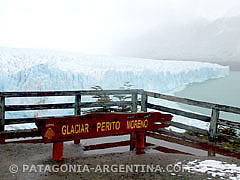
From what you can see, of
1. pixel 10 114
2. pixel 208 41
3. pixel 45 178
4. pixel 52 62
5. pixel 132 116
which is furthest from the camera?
pixel 208 41

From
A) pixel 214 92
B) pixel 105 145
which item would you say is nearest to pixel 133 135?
pixel 105 145

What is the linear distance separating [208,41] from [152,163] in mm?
27001

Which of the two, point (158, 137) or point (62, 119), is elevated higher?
point (62, 119)

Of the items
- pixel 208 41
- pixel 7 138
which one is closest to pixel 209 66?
pixel 208 41

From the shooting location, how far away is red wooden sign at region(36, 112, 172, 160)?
11.3 ft

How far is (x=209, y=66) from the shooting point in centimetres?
2331

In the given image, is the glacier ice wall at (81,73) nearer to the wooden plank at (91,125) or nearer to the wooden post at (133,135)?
the wooden post at (133,135)

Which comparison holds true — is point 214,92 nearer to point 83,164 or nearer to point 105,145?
point 105,145

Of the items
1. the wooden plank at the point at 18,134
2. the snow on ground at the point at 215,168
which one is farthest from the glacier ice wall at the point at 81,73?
the snow on ground at the point at 215,168

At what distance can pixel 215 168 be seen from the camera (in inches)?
144

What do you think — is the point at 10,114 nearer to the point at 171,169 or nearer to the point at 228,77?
the point at 171,169

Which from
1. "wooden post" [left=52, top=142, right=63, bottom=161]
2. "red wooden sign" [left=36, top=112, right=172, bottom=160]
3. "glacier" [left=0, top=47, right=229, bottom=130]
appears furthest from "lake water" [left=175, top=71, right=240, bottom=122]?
"wooden post" [left=52, top=142, right=63, bottom=161]

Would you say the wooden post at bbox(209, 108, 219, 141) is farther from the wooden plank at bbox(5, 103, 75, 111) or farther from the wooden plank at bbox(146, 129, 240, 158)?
the wooden plank at bbox(5, 103, 75, 111)

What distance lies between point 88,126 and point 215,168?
5.72 ft
